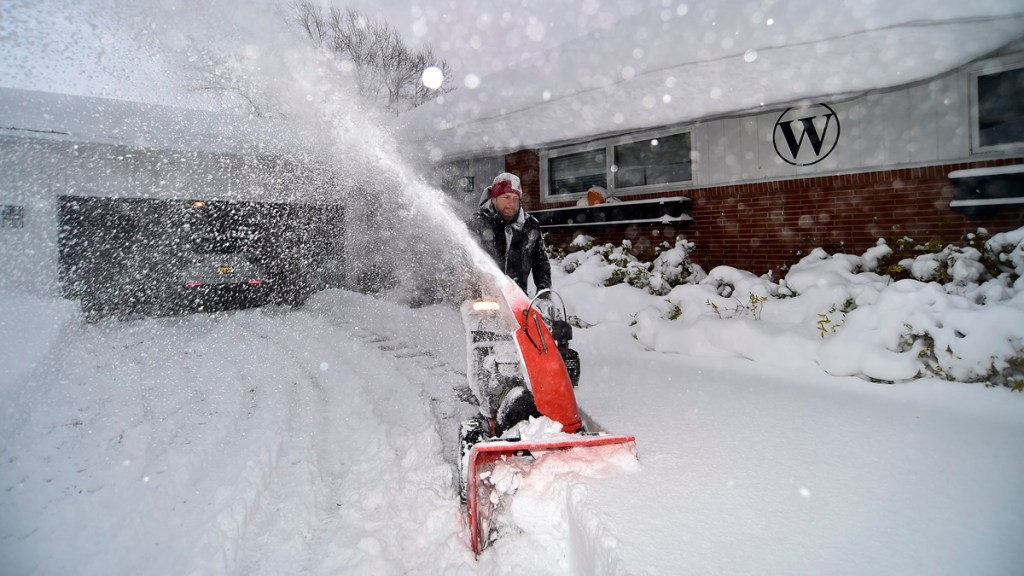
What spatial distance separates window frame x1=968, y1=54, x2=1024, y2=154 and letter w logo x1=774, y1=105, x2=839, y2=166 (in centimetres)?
132

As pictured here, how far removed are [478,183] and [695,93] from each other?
687cm

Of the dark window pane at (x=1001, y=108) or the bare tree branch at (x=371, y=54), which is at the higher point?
the bare tree branch at (x=371, y=54)

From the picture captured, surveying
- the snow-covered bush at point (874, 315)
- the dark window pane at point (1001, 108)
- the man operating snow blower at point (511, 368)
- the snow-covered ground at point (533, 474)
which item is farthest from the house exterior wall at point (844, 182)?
the man operating snow blower at point (511, 368)

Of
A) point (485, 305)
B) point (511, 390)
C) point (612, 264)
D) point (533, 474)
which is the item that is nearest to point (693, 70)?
point (612, 264)

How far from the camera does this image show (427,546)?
273cm

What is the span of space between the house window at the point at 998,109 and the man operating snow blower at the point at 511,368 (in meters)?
5.51

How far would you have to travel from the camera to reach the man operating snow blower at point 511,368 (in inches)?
101

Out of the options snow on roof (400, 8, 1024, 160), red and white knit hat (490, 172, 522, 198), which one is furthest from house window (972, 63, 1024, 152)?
red and white knit hat (490, 172, 522, 198)

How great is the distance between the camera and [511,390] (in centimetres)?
313

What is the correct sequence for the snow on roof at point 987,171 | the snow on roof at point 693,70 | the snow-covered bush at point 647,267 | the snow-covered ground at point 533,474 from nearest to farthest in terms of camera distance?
the snow-covered ground at point 533,474 < the snow on roof at point 693,70 < the snow on roof at point 987,171 < the snow-covered bush at point 647,267

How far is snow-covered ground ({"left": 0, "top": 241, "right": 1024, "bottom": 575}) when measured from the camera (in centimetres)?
213

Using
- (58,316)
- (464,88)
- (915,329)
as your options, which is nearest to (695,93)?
(915,329)

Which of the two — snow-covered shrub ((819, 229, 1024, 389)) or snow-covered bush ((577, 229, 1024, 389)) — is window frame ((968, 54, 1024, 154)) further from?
snow-covered shrub ((819, 229, 1024, 389))

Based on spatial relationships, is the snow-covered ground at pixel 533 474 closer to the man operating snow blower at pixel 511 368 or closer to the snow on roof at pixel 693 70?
the man operating snow blower at pixel 511 368
